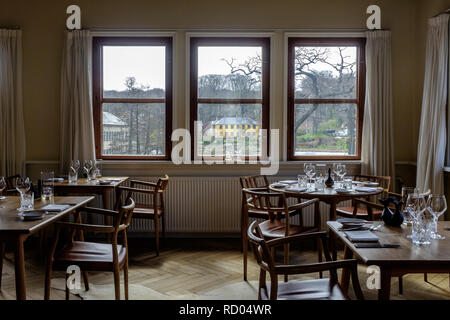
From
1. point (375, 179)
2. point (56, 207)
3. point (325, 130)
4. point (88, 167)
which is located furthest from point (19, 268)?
point (325, 130)

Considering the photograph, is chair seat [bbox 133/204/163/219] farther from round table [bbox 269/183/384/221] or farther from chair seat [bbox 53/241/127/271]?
round table [bbox 269/183/384/221]

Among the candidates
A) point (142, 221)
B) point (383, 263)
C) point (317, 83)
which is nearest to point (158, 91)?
point (142, 221)

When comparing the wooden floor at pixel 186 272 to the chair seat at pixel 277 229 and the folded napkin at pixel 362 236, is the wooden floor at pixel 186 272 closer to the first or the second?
the chair seat at pixel 277 229

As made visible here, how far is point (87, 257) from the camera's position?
2756 millimetres

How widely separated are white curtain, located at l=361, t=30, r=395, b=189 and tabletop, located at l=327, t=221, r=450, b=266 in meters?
2.91

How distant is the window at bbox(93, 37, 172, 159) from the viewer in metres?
5.30

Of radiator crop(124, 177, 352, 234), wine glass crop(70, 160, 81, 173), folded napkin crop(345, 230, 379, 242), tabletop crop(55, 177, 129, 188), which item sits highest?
wine glass crop(70, 160, 81, 173)

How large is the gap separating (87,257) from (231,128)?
2959mm

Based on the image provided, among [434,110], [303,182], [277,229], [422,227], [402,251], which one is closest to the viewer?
[402,251]

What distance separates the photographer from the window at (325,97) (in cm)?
530

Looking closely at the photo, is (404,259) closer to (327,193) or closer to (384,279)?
(384,279)

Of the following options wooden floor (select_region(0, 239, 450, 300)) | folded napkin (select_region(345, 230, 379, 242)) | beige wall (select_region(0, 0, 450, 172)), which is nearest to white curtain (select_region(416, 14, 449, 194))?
beige wall (select_region(0, 0, 450, 172))

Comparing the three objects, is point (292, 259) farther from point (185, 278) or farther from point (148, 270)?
point (148, 270)

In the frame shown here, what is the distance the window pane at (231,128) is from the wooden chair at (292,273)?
295cm
